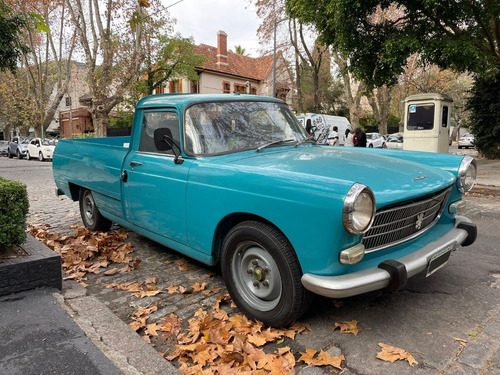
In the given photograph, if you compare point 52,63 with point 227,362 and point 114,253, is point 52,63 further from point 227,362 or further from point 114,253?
point 227,362

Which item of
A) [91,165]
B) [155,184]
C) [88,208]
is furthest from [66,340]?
[88,208]

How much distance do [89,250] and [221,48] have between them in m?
36.1

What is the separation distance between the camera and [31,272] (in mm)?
3236

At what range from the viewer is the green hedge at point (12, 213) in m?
3.21

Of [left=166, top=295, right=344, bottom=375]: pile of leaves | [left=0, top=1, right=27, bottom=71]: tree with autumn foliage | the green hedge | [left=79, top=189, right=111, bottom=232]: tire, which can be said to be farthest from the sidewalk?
[left=0, top=1, right=27, bottom=71]: tree with autumn foliage

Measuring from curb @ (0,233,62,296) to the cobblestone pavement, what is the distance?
0.48 meters

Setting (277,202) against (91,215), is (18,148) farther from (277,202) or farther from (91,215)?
(277,202)

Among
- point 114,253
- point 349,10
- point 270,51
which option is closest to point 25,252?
point 114,253

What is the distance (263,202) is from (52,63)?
138ft

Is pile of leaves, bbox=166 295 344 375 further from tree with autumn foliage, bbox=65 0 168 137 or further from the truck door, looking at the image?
tree with autumn foliage, bbox=65 0 168 137

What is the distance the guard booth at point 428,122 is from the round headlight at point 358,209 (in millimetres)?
11406

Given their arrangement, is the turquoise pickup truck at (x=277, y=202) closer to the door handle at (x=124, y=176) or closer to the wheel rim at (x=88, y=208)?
the door handle at (x=124, y=176)

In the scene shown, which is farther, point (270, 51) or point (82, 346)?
point (270, 51)

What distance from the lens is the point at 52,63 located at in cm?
3756
